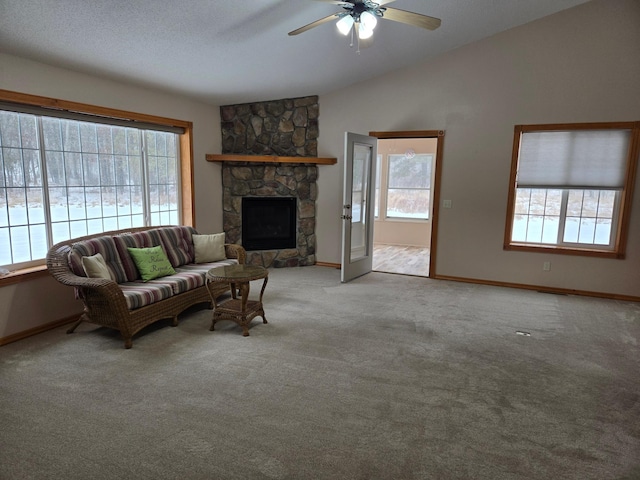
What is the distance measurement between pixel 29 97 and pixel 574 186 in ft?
19.5

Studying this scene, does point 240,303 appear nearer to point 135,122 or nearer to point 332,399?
point 332,399

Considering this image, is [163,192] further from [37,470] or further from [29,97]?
[37,470]

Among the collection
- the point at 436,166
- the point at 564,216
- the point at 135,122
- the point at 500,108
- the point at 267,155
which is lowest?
the point at 564,216

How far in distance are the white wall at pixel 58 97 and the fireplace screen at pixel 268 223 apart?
38.1 inches

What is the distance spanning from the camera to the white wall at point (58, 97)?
3.44 metres

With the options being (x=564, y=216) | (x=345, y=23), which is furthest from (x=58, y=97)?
(x=564, y=216)

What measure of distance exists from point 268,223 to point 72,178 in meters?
2.77

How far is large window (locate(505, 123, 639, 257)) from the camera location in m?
4.80

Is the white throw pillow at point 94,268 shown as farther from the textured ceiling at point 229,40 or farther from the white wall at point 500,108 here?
the white wall at point 500,108

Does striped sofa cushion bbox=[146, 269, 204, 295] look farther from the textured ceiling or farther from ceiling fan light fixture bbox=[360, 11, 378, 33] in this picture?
ceiling fan light fixture bbox=[360, 11, 378, 33]

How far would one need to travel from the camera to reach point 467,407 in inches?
99.6

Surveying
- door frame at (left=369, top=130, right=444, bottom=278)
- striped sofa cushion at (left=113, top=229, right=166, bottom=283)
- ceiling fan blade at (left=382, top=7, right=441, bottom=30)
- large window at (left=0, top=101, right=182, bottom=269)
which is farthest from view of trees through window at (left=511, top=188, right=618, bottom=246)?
large window at (left=0, top=101, right=182, bottom=269)

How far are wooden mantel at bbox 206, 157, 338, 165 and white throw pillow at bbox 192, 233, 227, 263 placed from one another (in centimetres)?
150

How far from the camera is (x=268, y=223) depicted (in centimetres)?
625
